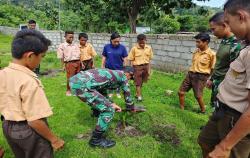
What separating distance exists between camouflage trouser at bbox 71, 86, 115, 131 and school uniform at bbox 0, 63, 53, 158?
4.98 ft

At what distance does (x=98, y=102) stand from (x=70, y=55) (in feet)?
12.1

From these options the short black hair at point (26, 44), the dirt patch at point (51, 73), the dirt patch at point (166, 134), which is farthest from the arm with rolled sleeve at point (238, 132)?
the dirt patch at point (51, 73)

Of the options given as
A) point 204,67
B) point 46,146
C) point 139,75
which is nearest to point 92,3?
point 139,75

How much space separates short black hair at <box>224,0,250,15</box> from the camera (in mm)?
1992

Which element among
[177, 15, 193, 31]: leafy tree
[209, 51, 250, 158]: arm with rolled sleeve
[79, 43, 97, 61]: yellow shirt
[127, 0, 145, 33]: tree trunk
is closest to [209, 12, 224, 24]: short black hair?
[209, 51, 250, 158]: arm with rolled sleeve

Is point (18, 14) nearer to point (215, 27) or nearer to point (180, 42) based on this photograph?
point (180, 42)

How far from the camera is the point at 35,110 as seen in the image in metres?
2.46

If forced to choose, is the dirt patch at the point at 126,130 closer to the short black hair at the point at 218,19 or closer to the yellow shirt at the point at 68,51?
the short black hair at the point at 218,19

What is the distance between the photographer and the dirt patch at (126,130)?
507cm

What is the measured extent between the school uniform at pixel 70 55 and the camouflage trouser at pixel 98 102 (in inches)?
140

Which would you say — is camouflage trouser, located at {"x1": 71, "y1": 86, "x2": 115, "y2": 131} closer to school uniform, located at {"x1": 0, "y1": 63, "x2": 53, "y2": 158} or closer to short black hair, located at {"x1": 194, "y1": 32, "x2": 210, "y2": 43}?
school uniform, located at {"x1": 0, "y1": 63, "x2": 53, "y2": 158}

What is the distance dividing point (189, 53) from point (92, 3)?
1555cm

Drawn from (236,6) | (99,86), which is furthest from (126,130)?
(236,6)

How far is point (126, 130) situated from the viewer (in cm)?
520
